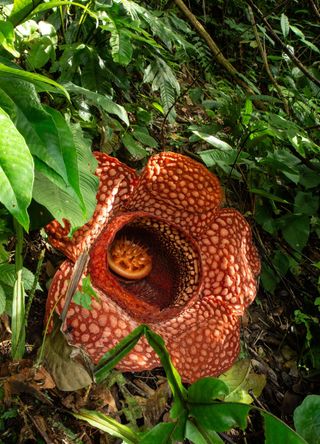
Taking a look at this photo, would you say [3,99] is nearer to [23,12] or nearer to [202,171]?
[23,12]

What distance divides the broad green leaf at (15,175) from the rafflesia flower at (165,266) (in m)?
0.81

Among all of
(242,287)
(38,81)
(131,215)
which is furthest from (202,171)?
(38,81)

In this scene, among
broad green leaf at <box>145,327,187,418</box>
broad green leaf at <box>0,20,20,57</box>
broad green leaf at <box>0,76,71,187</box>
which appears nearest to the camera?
broad green leaf at <box>0,76,71,187</box>

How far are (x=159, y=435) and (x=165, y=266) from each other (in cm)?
108

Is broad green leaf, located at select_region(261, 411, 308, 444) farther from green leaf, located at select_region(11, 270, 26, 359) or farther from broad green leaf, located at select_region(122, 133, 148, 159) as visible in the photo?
broad green leaf, located at select_region(122, 133, 148, 159)

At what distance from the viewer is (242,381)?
195cm

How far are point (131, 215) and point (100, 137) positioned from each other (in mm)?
434

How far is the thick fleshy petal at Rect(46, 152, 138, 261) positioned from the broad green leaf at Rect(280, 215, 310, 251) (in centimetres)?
92

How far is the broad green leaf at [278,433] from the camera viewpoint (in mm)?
1264

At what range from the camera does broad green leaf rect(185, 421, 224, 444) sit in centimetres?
133

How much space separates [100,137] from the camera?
2254 millimetres

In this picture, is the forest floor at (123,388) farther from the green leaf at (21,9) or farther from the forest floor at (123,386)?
the green leaf at (21,9)

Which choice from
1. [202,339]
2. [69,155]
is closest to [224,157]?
[202,339]

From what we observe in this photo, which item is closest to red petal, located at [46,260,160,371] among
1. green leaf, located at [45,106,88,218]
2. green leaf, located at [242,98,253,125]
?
green leaf, located at [45,106,88,218]
